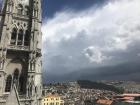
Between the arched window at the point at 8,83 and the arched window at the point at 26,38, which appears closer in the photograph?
the arched window at the point at 8,83

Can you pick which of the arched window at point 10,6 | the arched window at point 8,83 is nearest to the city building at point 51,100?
the arched window at point 8,83

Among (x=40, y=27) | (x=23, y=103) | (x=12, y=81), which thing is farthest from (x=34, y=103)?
(x=40, y=27)

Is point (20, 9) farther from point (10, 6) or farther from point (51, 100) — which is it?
point (51, 100)

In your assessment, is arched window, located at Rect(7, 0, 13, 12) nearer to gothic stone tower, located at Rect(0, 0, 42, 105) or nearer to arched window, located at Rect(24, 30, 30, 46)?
gothic stone tower, located at Rect(0, 0, 42, 105)

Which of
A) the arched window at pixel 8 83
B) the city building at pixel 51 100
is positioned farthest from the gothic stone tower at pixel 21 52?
the city building at pixel 51 100

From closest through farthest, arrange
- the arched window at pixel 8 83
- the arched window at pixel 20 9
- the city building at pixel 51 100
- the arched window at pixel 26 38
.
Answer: the arched window at pixel 8 83
the arched window at pixel 26 38
the arched window at pixel 20 9
the city building at pixel 51 100

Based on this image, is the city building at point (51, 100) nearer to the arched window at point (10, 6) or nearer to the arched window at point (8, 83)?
the arched window at point (8, 83)

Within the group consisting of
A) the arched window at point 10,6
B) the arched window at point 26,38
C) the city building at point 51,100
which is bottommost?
the city building at point 51,100

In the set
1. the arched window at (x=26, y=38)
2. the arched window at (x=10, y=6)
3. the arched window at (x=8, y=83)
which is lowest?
the arched window at (x=8, y=83)

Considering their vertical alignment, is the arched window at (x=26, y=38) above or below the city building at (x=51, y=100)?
above

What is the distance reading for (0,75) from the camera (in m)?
47.8

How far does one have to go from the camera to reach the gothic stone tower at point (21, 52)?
48969 mm

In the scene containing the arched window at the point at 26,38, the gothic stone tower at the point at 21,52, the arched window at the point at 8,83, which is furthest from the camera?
the arched window at the point at 26,38

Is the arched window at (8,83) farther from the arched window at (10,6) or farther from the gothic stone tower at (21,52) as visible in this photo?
the arched window at (10,6)
